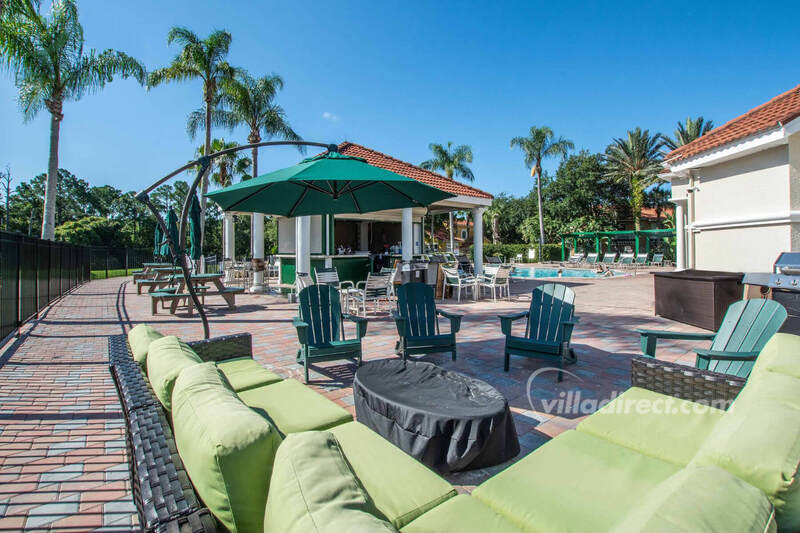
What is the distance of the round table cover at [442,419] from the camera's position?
2269mm

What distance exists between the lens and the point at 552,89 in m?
19.3

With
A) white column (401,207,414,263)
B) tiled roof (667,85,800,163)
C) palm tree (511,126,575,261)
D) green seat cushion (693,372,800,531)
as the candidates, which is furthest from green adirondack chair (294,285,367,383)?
palm tree (511,126,575,261)

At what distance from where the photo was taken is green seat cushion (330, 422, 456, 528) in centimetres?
144

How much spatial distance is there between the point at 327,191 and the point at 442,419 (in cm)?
408

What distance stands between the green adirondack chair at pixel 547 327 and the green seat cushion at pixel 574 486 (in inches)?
81.5

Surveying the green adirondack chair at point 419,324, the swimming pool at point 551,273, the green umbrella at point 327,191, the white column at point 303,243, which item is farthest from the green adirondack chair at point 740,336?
the swimming pool at point 551,273

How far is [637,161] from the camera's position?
3188cm

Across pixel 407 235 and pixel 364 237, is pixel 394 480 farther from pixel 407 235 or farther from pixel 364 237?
pixel 364 237

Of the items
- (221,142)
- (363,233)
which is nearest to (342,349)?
(363,233)

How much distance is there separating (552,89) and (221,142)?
18300mm

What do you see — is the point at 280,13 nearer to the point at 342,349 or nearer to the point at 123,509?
the point at 342,349

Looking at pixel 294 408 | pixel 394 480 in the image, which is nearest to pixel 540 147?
pixel 294 408

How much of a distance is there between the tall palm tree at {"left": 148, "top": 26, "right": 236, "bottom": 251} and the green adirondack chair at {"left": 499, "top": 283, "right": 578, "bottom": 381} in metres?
12.3

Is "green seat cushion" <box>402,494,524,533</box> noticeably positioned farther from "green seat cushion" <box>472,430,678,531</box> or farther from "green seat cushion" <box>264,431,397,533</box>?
"green seat cushion" <box>264,431,397,533</box>
